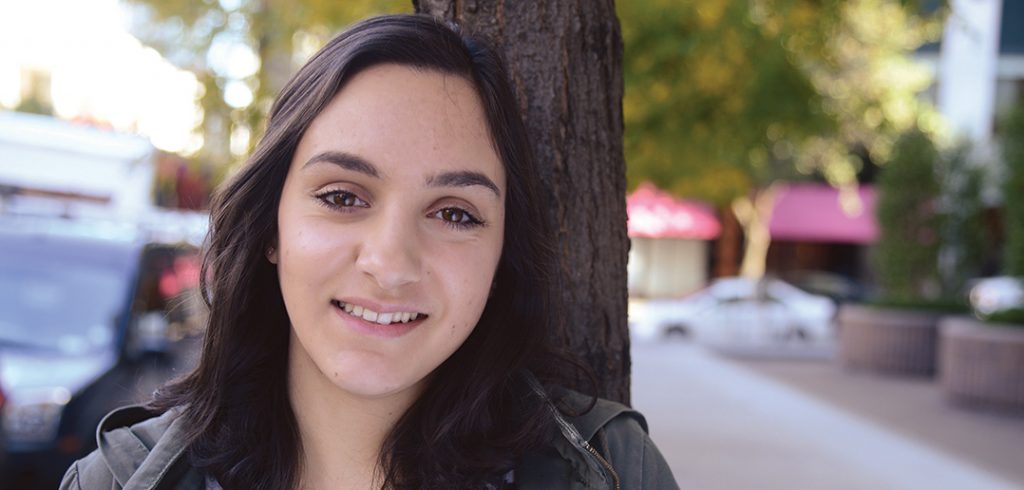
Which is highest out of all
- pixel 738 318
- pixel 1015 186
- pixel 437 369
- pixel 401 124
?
pixel 1015 186

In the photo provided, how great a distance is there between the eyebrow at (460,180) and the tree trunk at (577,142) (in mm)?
461

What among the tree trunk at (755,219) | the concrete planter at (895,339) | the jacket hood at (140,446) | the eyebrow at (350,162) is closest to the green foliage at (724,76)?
the concrete planter at (895,339)

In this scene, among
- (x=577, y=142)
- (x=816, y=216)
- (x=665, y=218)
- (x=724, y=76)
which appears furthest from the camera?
(x=816, y=216)

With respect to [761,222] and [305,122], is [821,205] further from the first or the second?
[305,122]

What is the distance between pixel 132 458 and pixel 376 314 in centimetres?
58

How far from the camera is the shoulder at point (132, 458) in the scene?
6.00 feet

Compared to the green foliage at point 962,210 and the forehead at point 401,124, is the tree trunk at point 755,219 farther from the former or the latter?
the forehead at point 401,124

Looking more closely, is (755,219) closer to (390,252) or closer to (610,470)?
(610,470)

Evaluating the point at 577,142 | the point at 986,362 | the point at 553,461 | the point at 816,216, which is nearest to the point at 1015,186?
the point at 986,362

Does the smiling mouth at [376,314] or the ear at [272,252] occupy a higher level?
the ear at [272,252]

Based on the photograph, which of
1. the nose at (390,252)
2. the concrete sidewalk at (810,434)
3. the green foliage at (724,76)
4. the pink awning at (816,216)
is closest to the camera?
the nose at (390,252)

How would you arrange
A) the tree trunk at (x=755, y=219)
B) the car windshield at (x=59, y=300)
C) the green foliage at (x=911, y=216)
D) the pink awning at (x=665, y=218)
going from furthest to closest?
the pink awning at (x=665, y=218) < the tree trunk at (x=755, y=219) < the green foliage at (x=911, y=216) < the car windshield at (x=59, y=300)

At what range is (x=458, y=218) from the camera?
180cm

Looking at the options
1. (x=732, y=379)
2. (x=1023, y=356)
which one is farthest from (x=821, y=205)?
(x=1023, y=356)
